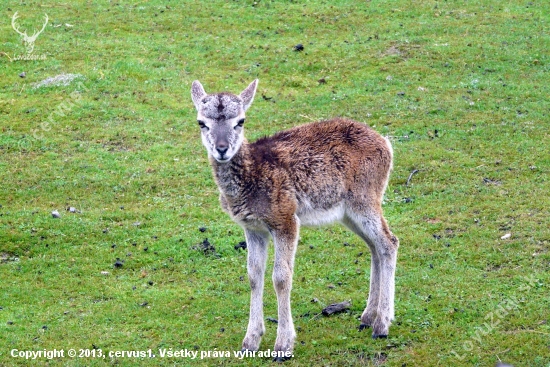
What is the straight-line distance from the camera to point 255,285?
35.0ft

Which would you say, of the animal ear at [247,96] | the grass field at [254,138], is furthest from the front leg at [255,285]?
the animal ear at [247,96]

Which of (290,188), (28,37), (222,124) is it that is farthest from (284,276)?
(28,37)

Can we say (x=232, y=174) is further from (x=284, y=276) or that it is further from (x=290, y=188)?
(x=284, y=276)

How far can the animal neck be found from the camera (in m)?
10.3

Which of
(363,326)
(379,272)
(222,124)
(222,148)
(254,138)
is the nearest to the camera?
(222,148)

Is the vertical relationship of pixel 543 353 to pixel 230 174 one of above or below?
below

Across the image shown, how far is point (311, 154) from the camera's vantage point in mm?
10891

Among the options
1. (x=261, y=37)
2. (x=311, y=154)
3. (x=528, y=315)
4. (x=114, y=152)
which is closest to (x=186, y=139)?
(x=114, y=152)

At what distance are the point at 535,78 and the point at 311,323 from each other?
1273cm

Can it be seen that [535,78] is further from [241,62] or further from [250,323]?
[250,323]

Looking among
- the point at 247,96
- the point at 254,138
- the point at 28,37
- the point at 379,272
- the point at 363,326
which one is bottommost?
the point at 363,326

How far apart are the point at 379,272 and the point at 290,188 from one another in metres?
1.86

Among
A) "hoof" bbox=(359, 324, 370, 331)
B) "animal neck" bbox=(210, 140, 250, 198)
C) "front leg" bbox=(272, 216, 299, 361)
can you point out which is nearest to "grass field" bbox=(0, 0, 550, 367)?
"hoof" bbox=(359, 324, 370, 331)

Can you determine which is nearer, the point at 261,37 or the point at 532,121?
the point at 532,121
